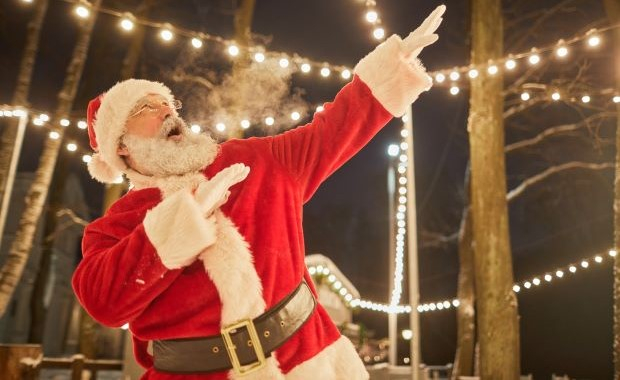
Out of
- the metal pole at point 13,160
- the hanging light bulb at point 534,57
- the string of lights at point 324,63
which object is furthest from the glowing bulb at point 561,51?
the metal pole at point 13,160

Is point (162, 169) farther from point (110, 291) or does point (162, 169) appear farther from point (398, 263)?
point (398, 263)

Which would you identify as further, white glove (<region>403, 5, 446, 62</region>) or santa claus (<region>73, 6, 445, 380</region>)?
white glove (<region>403, 5, 446, 62</region>)

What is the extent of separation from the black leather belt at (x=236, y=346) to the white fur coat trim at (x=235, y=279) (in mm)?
25

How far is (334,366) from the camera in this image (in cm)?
186

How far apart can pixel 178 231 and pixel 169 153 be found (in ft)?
1.54

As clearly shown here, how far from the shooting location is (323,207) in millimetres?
25531

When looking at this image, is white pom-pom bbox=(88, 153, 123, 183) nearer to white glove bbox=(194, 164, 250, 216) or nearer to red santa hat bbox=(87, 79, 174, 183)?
red santa hat bbox=(87, 79, 174, 183)

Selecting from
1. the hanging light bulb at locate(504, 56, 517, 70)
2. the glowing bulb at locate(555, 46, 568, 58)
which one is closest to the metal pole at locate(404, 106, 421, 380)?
the hanging light bulb at locate(504, 56, 517, 70)

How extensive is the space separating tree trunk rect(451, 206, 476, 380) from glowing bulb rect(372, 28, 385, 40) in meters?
5.73

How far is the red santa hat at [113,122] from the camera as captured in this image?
2184 millimetres

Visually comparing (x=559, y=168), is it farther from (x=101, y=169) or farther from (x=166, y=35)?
(x=101, y=169)

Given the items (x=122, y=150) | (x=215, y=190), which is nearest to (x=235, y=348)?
(x=215, y=190)

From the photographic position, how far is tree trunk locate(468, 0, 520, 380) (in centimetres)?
632

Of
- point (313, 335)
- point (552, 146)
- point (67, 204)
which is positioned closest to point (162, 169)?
point (313, 335)
